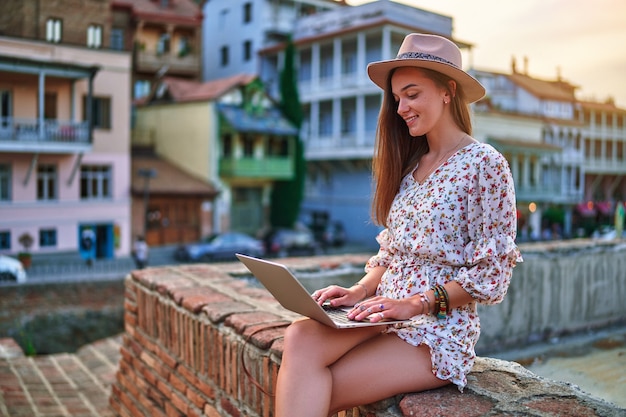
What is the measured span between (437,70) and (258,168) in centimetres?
2312

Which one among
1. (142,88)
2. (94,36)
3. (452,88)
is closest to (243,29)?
(142,88)

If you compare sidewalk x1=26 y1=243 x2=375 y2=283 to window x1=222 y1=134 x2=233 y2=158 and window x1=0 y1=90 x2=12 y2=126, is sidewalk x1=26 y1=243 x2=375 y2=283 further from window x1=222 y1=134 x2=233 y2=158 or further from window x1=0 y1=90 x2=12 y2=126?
window x1=222 y1=134 x2=233 y2=158

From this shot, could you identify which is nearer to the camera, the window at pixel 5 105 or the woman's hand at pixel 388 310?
the woman's hand at pixel 388 310

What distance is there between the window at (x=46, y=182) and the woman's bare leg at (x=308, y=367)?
17.9m

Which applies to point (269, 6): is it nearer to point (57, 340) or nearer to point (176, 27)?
point (176, 27)

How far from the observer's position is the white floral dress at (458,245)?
1.91 meters

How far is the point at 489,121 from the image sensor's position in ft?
90.8

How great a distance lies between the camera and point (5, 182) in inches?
685

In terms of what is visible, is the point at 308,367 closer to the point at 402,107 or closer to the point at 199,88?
the point at 402,107

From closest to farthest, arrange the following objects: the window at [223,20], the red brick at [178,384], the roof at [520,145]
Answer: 1. the red brick at [178,384]
2. the roof at [520,145]
3. the window at [223,20]

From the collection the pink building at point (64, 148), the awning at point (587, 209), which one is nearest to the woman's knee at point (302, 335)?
the pink building at point (64, 148)

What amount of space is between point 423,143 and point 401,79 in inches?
11.9

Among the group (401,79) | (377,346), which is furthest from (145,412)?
(401,79)

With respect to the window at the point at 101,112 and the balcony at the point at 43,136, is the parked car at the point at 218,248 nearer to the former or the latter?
the balcony at the point at 43,136
